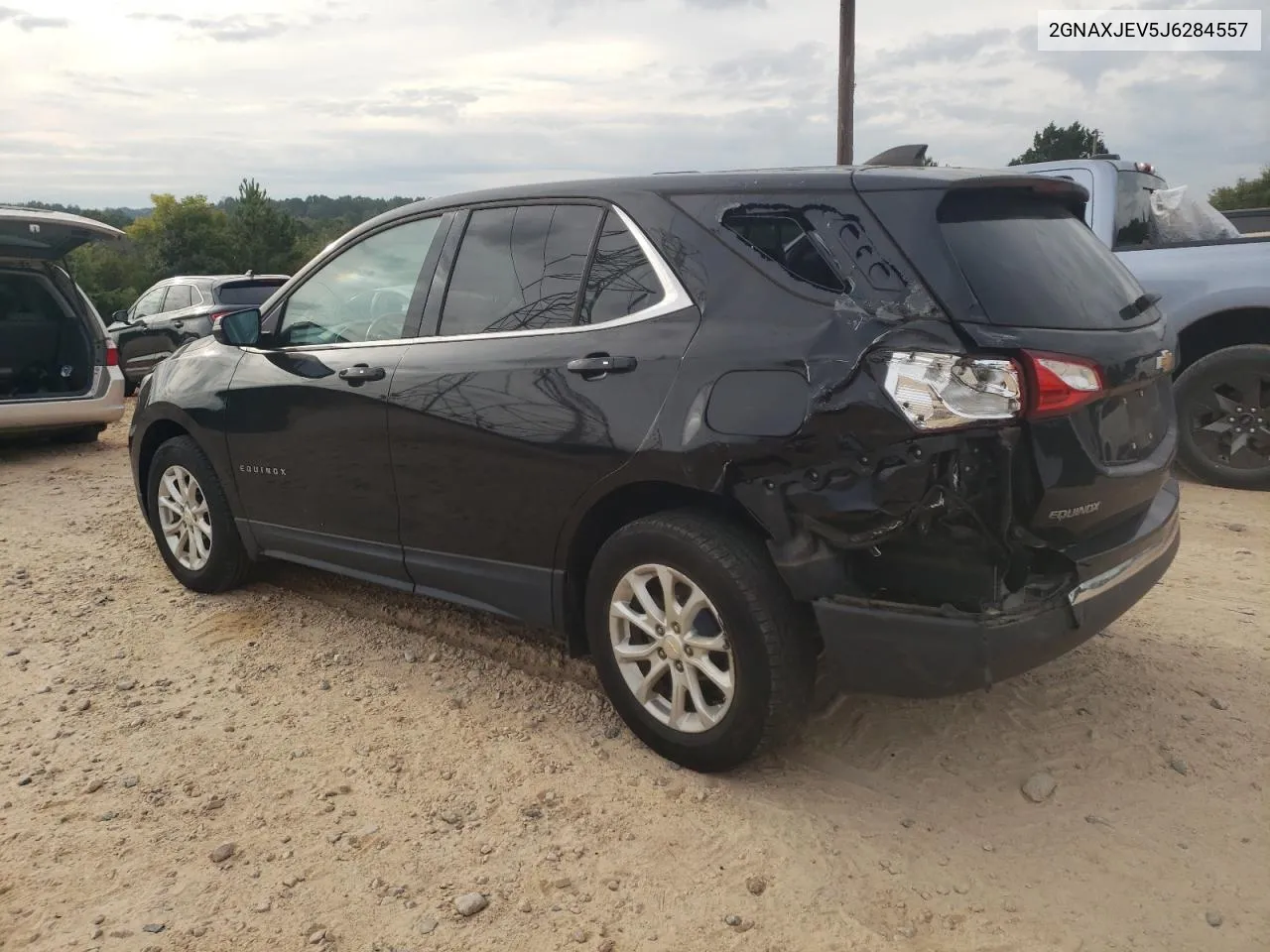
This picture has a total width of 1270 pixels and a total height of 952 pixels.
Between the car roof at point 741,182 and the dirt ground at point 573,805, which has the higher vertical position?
Result: the car roof at point 741,182

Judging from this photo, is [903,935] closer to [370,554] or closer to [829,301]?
[829,301]

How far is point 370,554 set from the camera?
3984mm

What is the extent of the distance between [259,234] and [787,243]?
61383mm

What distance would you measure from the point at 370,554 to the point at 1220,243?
5418 mm

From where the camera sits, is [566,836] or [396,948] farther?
[566,836]

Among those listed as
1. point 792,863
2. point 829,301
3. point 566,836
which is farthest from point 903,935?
point 829,301

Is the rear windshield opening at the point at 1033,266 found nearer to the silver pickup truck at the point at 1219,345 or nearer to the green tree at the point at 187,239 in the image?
the silver pickup truck at the point at 1219,345

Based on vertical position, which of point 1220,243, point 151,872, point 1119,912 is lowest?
point 1119,912

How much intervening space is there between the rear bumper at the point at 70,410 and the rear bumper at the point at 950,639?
311 inches

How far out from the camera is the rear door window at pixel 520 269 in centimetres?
330

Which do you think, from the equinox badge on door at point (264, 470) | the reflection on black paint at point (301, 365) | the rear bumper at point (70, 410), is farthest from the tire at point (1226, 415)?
the rear bumper at point (70, 410)

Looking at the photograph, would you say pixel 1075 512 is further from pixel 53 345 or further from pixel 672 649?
pixel 53 345

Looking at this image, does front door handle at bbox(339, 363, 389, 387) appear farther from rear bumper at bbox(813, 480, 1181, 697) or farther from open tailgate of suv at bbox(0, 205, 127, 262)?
open tailgate of suv at bbox(0, 205, 127, 262)

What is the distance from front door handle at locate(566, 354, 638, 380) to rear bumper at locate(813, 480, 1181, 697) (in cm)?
92
